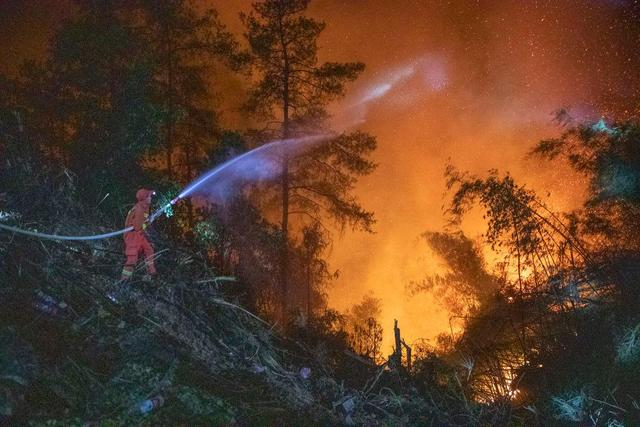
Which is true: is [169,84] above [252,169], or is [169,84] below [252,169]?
above

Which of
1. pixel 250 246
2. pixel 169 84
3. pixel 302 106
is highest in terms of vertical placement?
pixel 169 84

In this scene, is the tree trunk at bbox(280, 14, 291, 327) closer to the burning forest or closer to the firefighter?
the burning forest

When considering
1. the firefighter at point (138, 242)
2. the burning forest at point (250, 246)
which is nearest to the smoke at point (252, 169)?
the burning forest at point (250, 246)

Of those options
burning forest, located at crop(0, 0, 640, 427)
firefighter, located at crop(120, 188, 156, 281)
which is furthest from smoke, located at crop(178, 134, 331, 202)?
firefighter, located at crop(120, 188, 156, 281)

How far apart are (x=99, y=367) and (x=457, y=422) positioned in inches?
191

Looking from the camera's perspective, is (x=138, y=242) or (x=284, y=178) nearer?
(x=138, y=242)

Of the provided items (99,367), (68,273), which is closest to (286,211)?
(68,273)

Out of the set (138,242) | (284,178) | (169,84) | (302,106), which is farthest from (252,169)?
(138,242)

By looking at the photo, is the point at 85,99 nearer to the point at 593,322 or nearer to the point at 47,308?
the point at 47,308

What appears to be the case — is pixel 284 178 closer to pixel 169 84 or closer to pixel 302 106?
pixel 302 106

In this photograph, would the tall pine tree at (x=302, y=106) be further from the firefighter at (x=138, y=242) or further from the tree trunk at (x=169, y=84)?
the firefighter at (x=138, y=242)

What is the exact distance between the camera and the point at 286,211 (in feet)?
54.0

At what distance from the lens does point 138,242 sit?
6488mm

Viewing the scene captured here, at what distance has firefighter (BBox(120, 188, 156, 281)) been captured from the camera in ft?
20.7
